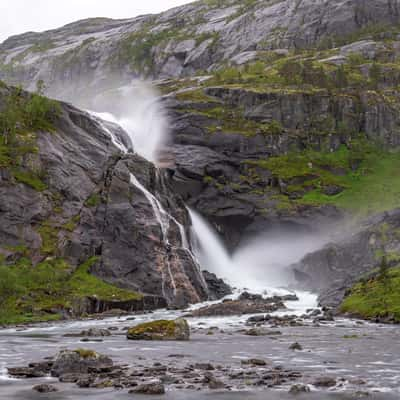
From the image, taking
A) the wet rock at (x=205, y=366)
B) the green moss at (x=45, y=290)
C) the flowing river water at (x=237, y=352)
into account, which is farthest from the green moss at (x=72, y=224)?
the wet rock at (x=205, y=366)

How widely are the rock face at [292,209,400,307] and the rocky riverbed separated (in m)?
37.0

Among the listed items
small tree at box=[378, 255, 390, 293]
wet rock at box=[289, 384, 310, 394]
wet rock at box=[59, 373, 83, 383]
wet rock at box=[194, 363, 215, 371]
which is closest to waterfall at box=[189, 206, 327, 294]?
small tree at box=[378, 255, 390, 293]

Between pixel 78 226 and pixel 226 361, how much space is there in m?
55.9

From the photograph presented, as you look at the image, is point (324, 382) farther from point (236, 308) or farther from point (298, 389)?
point (236, 308)

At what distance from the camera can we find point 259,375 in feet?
84.8

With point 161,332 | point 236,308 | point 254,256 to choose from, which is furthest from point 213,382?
point 254,256

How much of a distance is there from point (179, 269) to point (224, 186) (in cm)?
4122

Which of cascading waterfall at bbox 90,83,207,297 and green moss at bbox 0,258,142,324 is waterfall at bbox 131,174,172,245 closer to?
cascading waterfall at bbox 90,83,207,297

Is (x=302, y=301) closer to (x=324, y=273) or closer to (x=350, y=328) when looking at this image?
(x=324, y=273)

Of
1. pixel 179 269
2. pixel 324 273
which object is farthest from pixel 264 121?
pixel 179 269

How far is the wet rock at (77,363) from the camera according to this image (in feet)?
86.1

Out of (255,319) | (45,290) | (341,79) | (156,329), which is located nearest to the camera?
(156,329)

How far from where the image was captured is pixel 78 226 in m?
83.1

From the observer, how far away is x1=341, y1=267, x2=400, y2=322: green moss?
179 ft
